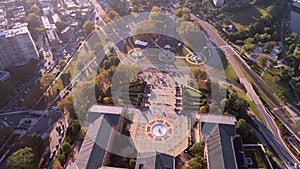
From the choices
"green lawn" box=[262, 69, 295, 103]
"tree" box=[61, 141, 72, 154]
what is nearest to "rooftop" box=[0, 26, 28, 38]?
"tree" box=[61, 141, 72, 154]

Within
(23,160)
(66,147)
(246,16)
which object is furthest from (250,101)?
(23,160)

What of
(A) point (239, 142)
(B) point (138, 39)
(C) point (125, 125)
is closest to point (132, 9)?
(B) point (138, 39)

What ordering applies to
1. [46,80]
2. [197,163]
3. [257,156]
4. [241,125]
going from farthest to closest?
[46,80] → [241,125] → [257,156] → [197,163]

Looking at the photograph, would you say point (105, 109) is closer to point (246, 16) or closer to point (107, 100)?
point (107, 100)

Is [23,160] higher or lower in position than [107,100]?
lower

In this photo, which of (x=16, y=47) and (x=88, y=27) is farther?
(x=88, y=27)

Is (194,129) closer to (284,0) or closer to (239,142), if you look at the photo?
(239,142)
